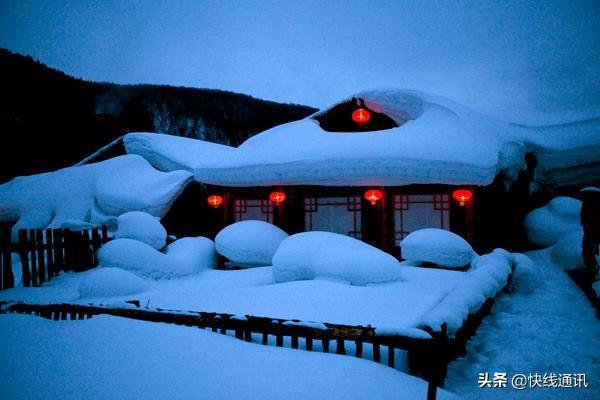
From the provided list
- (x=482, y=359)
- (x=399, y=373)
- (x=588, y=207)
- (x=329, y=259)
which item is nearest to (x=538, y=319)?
(x=482, y=359)

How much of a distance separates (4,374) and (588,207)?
963cm

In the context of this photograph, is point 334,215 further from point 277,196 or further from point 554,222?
point 554,222

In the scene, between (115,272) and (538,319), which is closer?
(538,319)

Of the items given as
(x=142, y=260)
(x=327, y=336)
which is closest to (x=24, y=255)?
(x=142, y=260)

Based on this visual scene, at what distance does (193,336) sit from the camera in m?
4.22

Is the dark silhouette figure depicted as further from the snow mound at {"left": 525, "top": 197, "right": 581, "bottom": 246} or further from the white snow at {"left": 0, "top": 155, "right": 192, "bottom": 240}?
the white snow at {"left": 0, "top": 155, "right": 192, "bottom": 240}

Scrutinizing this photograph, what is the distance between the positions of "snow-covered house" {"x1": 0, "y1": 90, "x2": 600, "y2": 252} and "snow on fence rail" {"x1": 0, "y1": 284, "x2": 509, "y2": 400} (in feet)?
20.4

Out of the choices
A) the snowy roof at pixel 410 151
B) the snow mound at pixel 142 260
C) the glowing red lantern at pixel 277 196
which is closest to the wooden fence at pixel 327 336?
the snow mound at pixel 142 260

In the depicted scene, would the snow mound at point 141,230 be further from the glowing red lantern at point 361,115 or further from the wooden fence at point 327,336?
the glowing red lantern at point 361,115

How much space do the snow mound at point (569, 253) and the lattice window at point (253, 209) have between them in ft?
30.2

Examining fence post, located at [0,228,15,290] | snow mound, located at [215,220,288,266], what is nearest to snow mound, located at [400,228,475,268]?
snow mound, located at [215,220,288,266]

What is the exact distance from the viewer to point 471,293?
5441 mm

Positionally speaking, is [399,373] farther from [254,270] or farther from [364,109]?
[364,109]

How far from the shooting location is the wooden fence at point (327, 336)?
132 inches
